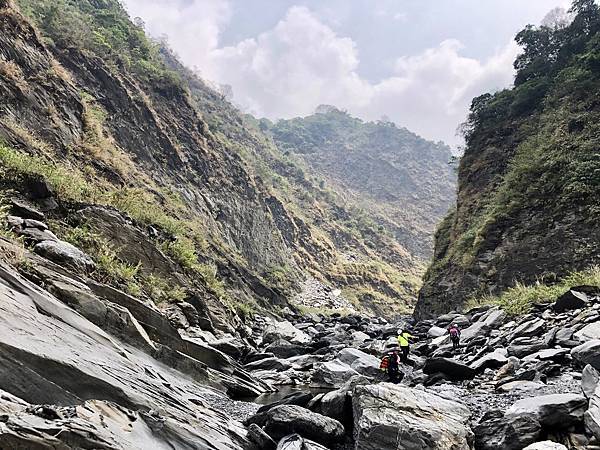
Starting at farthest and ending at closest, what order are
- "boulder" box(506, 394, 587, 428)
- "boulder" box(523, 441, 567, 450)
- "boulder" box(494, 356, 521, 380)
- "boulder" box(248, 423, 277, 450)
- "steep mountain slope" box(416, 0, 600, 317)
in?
"steep mountain slope" box(416, 0, 600, 317)
"boulder" box(494, 356, 521, 380)
"boulder" box(248, 423, 277, 450)
"boulder" box(506, 394, 587, 428)
"boulder" box(523, 441, 567, 450)

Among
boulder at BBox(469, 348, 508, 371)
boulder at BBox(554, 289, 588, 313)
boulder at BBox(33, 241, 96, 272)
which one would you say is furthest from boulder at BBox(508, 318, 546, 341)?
boulder at BBox(33, 241, 96, 272)

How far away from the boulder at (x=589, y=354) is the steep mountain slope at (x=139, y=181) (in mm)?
10767

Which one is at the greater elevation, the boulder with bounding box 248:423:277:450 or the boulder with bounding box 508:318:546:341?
the boulder with bounding box 508:318:546:341

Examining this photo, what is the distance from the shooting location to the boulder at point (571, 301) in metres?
11.5

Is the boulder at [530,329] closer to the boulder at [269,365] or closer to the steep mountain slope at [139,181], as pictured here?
the boulder at [269,365]

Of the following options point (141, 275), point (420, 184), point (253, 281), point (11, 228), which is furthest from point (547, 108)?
point (420, 184)

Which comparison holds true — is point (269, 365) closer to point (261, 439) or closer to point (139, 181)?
point (261, 439)

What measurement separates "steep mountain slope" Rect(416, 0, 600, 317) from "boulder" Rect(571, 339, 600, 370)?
37.0 ft

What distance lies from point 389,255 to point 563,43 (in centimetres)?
5927

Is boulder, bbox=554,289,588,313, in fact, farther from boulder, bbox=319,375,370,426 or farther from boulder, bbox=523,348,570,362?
boulder, bbox=319,375,370,426

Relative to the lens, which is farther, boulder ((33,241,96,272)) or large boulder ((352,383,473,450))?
boulder ((33,241,96,272))

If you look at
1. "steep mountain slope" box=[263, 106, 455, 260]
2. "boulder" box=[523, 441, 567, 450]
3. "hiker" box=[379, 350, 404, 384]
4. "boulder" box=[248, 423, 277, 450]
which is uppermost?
"steep mountain slope" box=[263, 106, 455, 260]

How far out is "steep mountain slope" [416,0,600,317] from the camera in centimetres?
1939

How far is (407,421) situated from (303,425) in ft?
6.03
